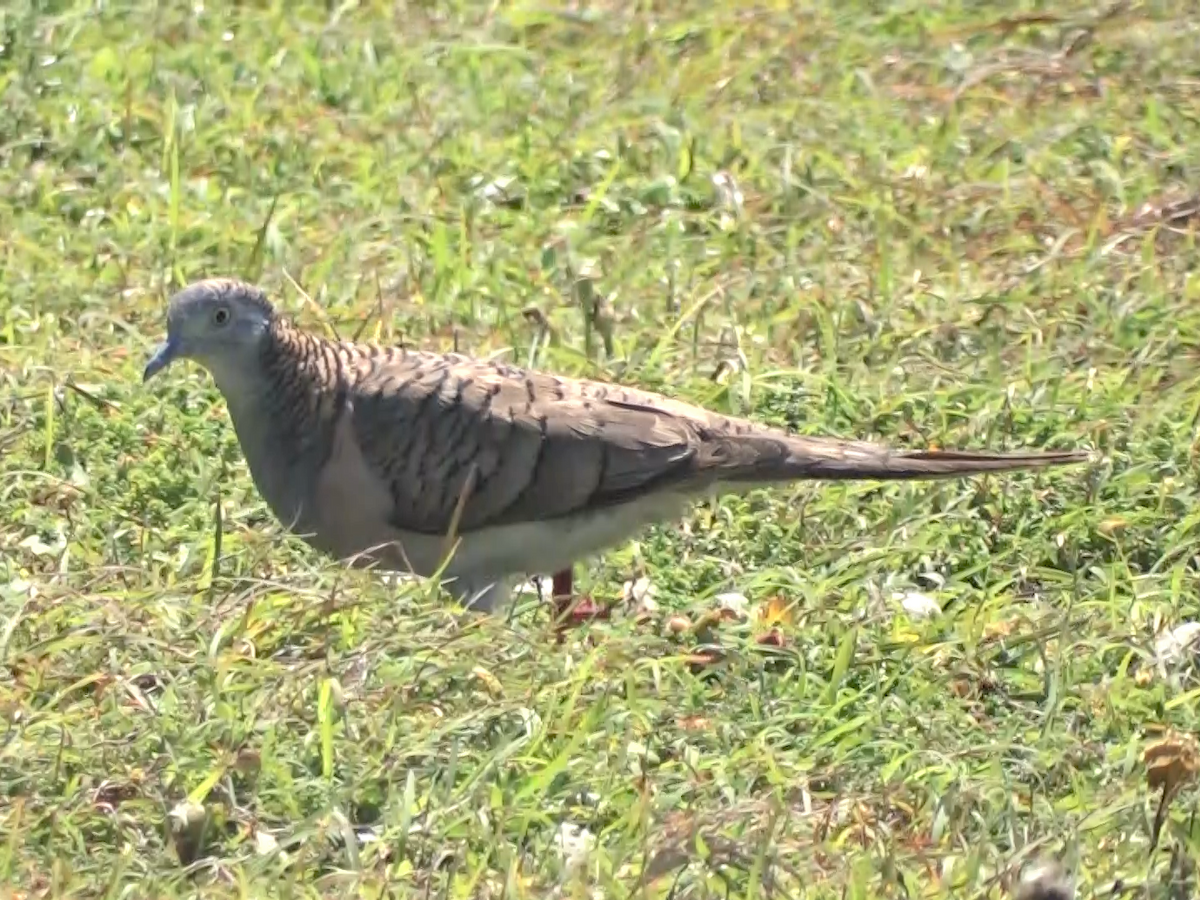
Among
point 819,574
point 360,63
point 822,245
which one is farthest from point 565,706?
point 360,63

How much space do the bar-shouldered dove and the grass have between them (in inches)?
6.8

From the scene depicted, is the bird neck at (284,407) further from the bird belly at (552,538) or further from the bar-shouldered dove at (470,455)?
the bird belly at (552,538)

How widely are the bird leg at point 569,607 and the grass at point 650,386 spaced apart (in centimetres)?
8

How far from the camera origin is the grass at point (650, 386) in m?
4.62

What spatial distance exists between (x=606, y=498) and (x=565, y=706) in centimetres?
86

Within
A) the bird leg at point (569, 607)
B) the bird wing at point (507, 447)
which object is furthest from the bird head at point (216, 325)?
the bird leg at point (569, 607)

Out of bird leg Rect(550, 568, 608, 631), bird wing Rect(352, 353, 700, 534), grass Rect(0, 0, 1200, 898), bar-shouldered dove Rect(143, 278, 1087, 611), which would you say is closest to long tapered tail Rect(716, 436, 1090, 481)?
bar-shouldered dove Rect(143, 278, 1087, 611)

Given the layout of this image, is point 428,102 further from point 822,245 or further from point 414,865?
point 414,865

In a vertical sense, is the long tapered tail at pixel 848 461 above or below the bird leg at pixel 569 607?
above

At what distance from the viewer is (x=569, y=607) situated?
18.3ft

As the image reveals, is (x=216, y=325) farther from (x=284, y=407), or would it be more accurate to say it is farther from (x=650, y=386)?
(x=650, y=386)

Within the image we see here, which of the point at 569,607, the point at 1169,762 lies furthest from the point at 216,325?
the point at 1169,762

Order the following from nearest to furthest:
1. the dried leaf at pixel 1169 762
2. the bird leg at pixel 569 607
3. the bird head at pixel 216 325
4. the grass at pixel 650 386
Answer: the dried leaf at pixel 1169 762 < the grass at pixel 650 386 < the bird leg at pixel 569 607 < the bird head at pixel 216 325

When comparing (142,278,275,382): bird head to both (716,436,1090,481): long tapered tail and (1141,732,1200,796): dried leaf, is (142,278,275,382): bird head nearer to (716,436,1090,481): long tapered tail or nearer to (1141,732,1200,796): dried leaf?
(716,436,1090,481): long tapered tail
